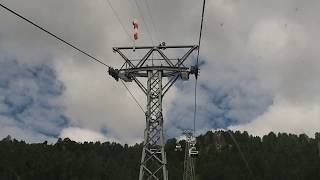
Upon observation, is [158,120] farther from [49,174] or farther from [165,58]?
[49,174]

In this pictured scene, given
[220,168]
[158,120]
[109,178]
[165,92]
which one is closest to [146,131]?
[158,120]

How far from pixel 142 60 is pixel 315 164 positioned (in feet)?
575

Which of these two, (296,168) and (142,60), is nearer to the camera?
(142,60)

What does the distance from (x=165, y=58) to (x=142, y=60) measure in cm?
86

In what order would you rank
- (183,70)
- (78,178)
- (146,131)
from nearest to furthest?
(146,131) → (183,70) → (78,178)

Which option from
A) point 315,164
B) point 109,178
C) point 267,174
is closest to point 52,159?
point 109,178

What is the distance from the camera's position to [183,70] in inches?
896

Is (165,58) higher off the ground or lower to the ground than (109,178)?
lower

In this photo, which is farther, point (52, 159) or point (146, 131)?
point (52, 159)

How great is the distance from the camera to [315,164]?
190 metres

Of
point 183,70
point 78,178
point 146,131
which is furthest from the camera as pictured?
point 78,178

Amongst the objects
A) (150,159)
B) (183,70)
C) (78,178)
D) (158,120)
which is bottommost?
(150,159)

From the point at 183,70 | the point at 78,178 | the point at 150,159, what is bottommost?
the point at 150,159

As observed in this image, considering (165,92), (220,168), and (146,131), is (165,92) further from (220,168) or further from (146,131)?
(220,168)
